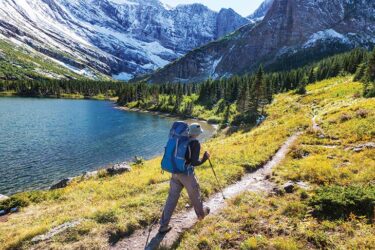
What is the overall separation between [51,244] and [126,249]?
2935mm

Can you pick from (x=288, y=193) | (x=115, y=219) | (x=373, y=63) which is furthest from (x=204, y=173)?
(x=373, y=63)

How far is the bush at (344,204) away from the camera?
11367mm

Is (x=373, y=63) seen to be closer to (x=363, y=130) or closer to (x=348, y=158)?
(x=363, y=130)

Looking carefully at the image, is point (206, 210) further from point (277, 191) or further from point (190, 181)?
point (277, 191)

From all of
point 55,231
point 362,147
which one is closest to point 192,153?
point 55,231

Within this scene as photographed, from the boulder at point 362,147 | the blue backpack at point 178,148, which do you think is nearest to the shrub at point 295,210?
the blue backpack at point 178,148

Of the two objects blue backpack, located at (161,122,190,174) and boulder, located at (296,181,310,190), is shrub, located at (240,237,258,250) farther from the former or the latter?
boulder, located at (296,181,310,190)

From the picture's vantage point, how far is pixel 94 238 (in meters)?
11.6

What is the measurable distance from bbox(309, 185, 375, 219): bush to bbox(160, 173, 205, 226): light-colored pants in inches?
190

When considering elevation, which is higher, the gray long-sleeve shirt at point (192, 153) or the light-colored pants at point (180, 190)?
the gray long-sleeve shirt at point (192, 153)

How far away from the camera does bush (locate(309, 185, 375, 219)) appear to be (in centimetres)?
1137

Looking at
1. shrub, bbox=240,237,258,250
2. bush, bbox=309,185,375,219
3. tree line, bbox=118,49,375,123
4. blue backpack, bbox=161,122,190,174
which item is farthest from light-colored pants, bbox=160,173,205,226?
tree line, bbox=118,49,375,123

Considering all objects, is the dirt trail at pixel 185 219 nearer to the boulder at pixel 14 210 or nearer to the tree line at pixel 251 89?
the boulder at pixel 14 210

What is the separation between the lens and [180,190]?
447 inches
